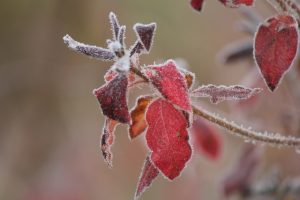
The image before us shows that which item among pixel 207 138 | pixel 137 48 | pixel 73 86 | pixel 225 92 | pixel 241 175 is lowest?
pixel 73 86

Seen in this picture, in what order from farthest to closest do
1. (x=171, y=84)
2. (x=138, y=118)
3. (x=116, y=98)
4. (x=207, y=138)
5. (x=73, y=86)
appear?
(x=73, y=86)
(x=207, y=138)
(x=138, y=118)
(x=171, y=84)
(x=116, y=98)

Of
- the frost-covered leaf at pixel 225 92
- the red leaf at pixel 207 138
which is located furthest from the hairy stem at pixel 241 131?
the red leaf at pixel 207 138

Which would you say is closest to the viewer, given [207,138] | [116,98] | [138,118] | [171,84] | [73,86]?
[116,98]

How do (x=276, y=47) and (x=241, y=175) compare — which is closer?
(x=276, y=47)

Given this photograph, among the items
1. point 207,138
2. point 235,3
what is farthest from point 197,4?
point 207,138

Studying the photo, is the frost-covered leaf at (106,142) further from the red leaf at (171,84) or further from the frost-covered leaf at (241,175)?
the frost-covered leaf at (241,175)

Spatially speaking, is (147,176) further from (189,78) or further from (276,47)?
(276,47)

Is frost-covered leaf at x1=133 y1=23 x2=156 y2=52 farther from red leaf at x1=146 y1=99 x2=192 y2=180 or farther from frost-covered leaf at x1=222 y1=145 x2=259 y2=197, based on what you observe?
frost-covered leaf at x1=222 y1=145 x2=259 y2=197

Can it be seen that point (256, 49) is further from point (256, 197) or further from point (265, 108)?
point (265, 108)
